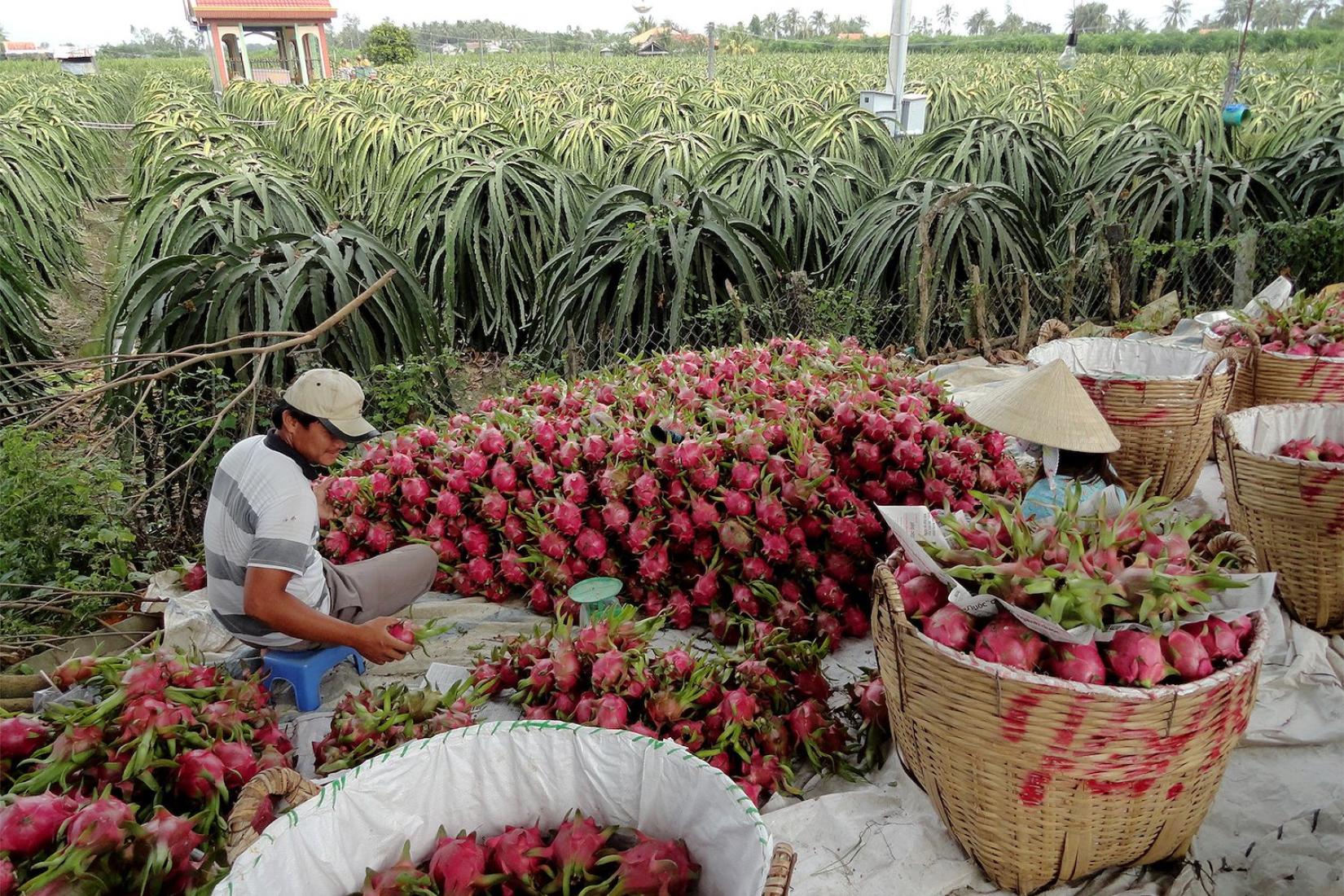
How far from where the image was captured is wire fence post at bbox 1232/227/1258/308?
5203mm

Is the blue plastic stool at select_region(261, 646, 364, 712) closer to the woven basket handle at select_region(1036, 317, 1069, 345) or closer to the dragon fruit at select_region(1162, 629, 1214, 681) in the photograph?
the dragon fruit at select_region(1162, 629, 1214, 681)

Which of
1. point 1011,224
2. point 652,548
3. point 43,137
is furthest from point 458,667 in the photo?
point 43,137

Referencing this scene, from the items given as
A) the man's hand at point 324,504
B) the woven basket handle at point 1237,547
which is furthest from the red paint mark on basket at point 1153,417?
the man's hand at point 324,504

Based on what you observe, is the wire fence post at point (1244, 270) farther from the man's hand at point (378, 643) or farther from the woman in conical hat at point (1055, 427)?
the man's hand at point (378, 643)

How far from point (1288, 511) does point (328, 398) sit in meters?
2.32

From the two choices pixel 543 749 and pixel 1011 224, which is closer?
pixel 543 749

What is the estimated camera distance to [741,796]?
1241mm

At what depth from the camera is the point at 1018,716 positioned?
54.1 inches

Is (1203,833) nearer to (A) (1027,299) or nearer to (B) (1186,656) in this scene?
(B) (1186,656)

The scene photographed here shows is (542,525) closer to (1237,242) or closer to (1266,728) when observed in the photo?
(1266,728)

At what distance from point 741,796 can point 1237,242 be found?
17.5 ft

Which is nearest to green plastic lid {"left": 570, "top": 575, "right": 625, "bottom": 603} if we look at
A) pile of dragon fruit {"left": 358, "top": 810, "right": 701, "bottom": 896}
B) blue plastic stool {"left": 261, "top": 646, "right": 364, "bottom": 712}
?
blue plastic stool {"left": 261, "top": 646, "right": 364, "bottom": 712}

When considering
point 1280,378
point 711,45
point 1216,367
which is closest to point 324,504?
point 1216,367

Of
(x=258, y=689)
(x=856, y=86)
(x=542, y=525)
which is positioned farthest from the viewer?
(x=856, y=86)
